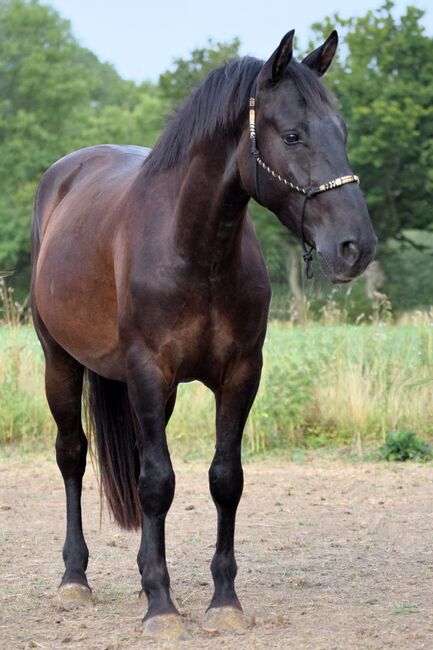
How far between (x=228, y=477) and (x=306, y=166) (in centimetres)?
136

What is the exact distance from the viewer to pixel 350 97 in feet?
136

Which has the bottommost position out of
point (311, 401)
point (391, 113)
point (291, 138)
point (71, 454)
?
point (311, 401)

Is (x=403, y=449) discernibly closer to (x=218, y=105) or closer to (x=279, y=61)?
(x=218, y=105)

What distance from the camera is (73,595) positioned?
465cm

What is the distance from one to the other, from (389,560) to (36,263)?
8.16 ft

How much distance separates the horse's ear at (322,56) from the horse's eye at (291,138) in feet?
1.25

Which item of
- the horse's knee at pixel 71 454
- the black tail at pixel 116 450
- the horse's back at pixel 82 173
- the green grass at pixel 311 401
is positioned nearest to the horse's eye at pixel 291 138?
the horse's back at pixel 82 173

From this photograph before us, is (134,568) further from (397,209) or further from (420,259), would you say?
(420,259)

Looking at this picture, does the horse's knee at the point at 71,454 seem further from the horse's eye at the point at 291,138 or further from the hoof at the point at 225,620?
the horse's eye at the point at 291,138

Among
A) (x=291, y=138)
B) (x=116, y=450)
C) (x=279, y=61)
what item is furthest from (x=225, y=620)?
(x=279, y=61)

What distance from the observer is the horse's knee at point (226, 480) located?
4129 mm

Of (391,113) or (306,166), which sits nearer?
(306,166)

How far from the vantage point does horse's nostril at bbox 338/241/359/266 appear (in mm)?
3352

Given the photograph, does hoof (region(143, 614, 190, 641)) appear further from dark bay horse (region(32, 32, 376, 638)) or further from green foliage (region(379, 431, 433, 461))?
green foliage (region(379, 431, 433, 461))
